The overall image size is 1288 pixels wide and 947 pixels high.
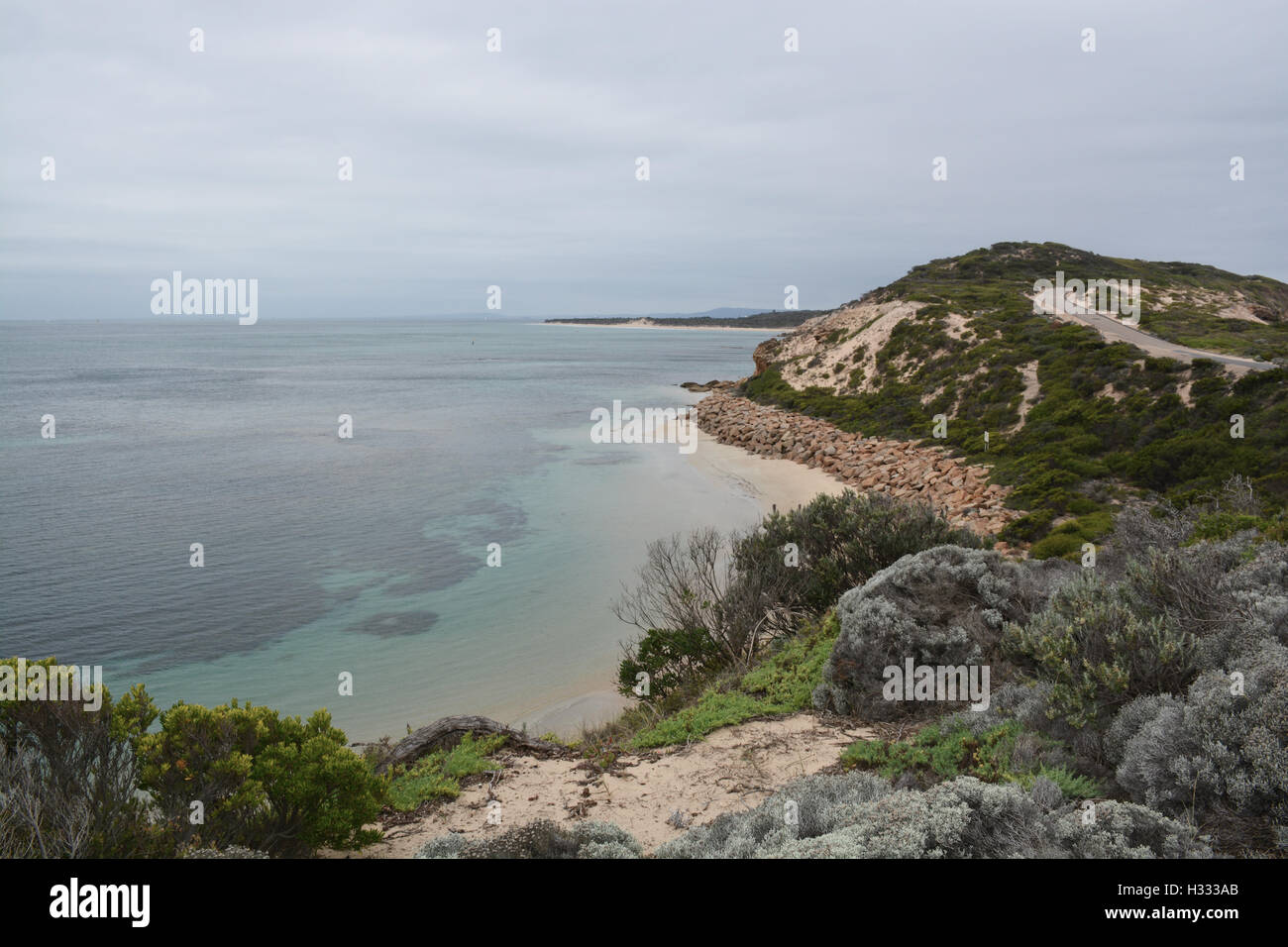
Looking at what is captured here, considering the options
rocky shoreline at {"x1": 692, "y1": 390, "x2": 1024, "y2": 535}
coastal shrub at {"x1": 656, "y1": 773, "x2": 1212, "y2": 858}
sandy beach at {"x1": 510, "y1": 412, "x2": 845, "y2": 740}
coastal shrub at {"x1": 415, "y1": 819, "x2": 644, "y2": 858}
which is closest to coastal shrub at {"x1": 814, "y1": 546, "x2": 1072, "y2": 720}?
coastal shrub at {"x1": 656, "y1": 773, "x2": 1212, "y2": 858}

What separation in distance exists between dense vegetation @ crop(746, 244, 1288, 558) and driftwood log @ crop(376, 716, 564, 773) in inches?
491

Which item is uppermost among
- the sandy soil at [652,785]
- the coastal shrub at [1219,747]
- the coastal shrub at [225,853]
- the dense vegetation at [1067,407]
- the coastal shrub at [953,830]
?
the dense vegetation at [1067,407]

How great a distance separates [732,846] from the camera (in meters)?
4.51

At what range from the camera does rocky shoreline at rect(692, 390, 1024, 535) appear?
68.9ft

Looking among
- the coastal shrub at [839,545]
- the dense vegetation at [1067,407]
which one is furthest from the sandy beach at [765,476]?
the coastal shrub at [839,545]

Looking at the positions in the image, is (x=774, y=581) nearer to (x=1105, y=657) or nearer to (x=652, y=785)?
(x=652, y=785)

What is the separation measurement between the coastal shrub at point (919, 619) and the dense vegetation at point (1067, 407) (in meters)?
8.49

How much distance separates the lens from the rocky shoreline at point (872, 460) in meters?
21.0

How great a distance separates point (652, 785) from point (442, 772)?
230 centimetres

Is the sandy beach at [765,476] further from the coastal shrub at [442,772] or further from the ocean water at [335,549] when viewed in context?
the coastal shrub at [442,772]

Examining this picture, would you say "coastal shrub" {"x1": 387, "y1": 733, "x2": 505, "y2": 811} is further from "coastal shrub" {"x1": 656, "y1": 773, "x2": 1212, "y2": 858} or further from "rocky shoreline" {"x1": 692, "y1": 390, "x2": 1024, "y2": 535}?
"rocky shoreline" {"x1": 692, "y1": 390, "x2": 1024, "y2": 535}

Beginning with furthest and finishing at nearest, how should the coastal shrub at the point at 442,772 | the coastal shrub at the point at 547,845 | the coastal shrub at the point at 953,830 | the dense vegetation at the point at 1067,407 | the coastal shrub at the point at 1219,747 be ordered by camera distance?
the dense vegetation at the point at 1067,407, the coastal shrub at the point at 442,772, the coastal shrub at the point at 547,845, the coastal shrub at the point at 1219,747, the coastal shrub at the point at 953,830
